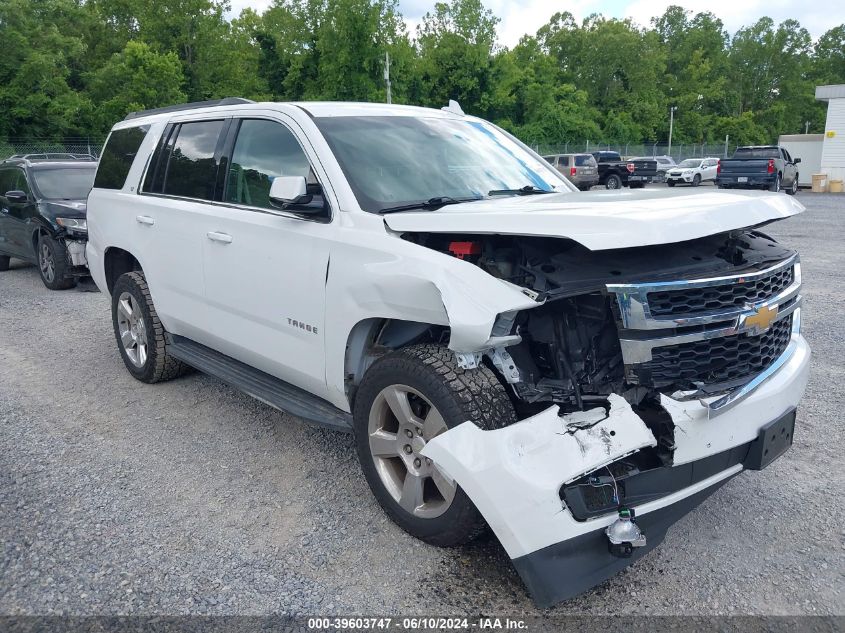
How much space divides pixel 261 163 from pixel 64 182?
24.8 ft

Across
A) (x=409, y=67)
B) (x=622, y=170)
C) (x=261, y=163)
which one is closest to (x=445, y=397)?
(x=261, y=163)

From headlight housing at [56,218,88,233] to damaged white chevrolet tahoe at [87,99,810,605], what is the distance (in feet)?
20.0

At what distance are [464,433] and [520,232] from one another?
81 cm

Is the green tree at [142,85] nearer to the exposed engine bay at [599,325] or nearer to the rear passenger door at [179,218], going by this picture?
the rear passenger door at [179,218]

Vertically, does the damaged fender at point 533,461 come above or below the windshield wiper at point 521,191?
below

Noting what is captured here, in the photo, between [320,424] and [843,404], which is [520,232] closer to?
[320,424]

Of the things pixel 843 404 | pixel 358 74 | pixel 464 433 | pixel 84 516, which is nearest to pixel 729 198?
pixel 464 433

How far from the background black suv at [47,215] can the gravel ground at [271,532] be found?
4.67m

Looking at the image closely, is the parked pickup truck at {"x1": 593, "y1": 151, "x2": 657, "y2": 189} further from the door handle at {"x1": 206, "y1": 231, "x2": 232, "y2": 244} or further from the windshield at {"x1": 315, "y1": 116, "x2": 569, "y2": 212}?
the door handle at {"x1": 206, "y1": 231, "x2": 232, "y2": 244}

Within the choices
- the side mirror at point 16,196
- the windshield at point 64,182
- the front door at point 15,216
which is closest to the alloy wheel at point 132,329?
the windshield at point 64,182

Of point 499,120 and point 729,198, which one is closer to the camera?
point 729,198

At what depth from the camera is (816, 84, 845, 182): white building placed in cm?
3322

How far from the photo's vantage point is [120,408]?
16.1ft

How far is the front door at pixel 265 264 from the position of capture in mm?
3480
